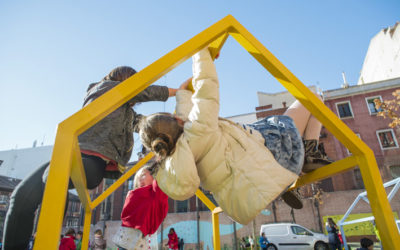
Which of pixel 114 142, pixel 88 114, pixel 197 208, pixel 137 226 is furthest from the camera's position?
pixel 197 208

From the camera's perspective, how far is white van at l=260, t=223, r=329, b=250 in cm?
914

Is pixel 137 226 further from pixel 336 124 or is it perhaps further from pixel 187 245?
pixel 187 245

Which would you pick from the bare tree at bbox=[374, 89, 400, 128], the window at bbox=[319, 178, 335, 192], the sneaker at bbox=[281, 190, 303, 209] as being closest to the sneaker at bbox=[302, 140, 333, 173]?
the sneaker at bbox=[281, 190, 303, 209]

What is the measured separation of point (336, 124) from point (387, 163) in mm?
15509

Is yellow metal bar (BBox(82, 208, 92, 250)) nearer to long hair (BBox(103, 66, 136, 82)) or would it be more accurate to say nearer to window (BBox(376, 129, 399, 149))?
long hair (BBox(103, 66, 136, 82))

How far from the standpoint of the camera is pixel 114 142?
130cm

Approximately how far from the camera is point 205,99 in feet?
3.21

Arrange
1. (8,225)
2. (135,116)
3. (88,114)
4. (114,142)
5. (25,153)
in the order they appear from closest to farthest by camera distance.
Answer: (88,114) < (8,225) < (114,142) < (135,116) < (25,153)

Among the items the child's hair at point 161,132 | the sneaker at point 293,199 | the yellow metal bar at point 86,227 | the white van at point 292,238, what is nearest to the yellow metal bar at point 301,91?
the child's hair at point 161,132

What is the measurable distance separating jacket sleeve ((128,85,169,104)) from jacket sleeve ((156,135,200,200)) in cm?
38

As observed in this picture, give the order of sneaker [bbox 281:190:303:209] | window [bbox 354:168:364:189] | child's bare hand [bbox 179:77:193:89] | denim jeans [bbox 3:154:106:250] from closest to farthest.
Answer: denim jeans [bbox 3:154:106:250] < child's bare hand [bbox 179:77:193:89] < sneaker [bbox 281:190:303:209] < window [bbox 354:168:364:189]

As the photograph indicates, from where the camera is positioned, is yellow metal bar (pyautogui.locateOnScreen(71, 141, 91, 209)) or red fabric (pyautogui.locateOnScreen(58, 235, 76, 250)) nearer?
yellow metal bar (pyautogui.locateOnScreen(71, 141, 91, 209))

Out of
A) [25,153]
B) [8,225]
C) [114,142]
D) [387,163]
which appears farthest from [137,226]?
[25,153]

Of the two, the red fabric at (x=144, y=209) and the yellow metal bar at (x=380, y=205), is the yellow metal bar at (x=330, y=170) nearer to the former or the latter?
the yellow metal bar at (x=380, y=205)
